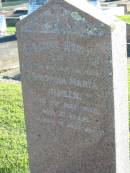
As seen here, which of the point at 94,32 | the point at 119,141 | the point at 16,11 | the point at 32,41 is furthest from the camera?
the point at 16,11

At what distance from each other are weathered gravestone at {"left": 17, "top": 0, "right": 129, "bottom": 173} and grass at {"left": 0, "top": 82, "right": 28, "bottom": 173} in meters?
0.80

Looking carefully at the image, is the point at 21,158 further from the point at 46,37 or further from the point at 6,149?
the point at 46,37

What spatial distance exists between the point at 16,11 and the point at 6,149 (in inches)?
696

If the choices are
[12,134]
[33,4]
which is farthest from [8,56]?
[12,134]

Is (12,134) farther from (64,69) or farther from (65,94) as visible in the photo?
(64,69)

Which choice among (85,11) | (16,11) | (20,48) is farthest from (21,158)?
(16,11)

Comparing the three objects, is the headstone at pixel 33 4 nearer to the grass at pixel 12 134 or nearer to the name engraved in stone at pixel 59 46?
the grass at pixel 12 134

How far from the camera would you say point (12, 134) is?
6371mm

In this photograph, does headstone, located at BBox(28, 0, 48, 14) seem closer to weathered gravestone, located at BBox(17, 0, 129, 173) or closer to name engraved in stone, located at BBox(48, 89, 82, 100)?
weathered gravestone, located at BBox(17, 0, 129, 173)

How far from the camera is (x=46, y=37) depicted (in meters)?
4.26

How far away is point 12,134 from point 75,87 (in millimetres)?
2462

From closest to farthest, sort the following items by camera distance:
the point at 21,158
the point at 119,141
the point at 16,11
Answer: the point at 119,141 → the point at 21,158 → the point at 16,11

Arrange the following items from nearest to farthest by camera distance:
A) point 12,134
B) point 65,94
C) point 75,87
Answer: point 75,87, point 65,94, point 12,134

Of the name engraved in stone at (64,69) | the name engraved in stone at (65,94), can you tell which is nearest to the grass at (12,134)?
the name engraved in stone at (65,94)
